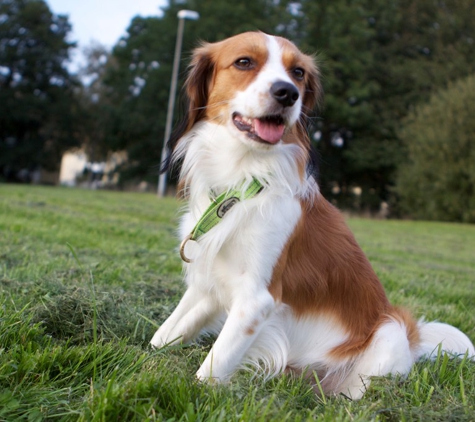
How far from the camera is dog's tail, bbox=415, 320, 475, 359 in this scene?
2.79m

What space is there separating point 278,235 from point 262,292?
28 centimetres

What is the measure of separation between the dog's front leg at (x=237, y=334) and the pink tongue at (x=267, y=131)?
0.79 metres

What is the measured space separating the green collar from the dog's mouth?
0.79ft

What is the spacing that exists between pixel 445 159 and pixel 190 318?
2296 centimetres

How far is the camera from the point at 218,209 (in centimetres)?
260

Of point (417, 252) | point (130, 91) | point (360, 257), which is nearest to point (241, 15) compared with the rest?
point (130, 91)

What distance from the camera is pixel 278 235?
248 centimetres

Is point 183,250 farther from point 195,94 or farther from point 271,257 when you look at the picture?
point 195,94

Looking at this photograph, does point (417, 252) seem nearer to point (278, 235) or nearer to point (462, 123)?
point (278, 235)

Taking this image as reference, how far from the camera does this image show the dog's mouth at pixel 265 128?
2.67m

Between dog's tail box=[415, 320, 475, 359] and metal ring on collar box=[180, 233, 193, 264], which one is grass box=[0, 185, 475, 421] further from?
metal ring on collar box=[180, 233, 193, 264]

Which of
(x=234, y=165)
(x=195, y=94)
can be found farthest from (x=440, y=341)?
(x=195, y=94)

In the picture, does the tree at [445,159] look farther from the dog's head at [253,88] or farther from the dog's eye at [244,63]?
the dog's eye at [244,63]

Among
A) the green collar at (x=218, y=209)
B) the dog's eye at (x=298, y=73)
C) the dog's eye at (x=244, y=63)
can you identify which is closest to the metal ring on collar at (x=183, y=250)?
the green collar at (x=218, y=209)
